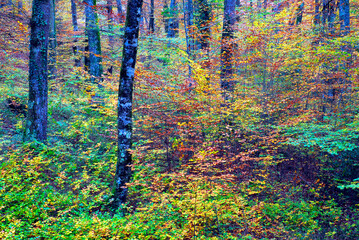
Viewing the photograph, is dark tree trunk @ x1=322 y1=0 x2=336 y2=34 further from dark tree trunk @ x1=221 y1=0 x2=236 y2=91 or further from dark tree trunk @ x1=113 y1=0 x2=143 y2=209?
dark tree trunk @ x1=113 y1=0 x2=143 y2=209

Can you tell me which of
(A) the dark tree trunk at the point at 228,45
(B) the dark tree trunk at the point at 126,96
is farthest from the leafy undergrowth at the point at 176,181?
(A) the dark tree trunk at the point at 228,45

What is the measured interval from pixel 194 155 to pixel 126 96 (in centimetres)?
219

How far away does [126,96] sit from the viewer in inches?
194

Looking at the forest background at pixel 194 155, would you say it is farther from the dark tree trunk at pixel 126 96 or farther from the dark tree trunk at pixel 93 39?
the dark tree trunk at pixel 126 96

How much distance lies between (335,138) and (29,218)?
24.9 ft

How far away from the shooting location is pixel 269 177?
7.82m

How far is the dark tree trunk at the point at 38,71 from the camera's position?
632 cm

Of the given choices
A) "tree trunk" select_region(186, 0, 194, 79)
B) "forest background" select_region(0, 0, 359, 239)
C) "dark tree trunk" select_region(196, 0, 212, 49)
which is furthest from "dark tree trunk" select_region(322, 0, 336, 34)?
"dark tree trunk" select_region(196, 0, 212, 49)

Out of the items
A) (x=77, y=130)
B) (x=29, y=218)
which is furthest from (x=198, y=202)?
(x=77, y=130)

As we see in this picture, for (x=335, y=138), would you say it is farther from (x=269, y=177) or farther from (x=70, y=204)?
(x=70, y=204)

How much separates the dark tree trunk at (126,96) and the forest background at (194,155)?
1.15 ft

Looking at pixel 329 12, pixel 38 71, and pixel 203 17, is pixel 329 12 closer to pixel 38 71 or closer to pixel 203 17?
pixel 203 17

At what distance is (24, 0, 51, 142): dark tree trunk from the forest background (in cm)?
51

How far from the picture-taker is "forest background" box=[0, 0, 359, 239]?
4.52 m
